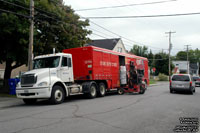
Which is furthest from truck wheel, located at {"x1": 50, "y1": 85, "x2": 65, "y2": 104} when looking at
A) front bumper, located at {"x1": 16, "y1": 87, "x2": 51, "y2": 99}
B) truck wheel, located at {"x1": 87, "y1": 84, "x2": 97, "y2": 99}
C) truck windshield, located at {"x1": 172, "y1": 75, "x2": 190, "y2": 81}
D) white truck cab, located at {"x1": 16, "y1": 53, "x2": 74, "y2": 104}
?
truck windshield, located at {"x1": 172, "y1": 75, "x2": 190, "y2": 81}

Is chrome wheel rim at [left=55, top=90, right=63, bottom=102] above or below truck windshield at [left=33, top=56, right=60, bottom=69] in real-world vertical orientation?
below

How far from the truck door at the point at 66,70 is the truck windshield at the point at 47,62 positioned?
402 millimetres

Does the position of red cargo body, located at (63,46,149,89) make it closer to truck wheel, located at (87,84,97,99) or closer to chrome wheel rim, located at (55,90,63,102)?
truck wheel, located at (87,84,97,99)

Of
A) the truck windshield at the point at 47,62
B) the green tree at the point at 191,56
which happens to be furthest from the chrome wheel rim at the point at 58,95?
the green tree at the point at 191,56

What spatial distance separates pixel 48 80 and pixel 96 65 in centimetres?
427

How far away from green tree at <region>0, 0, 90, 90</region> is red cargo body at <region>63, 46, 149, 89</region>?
3684mm

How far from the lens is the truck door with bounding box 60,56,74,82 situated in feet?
41.4

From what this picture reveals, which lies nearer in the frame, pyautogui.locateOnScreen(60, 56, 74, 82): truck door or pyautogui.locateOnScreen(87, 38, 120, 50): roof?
pyautogui.locateOnScreen(60, 56, 74, 82): truck door

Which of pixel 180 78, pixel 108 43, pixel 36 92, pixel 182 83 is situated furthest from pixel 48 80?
pixel 108 43

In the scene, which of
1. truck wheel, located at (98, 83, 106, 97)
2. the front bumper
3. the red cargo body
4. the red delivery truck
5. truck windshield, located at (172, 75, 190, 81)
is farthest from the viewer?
truck windshield, located at (172, 75, 190, 81)

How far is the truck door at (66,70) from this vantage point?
→ 12616mm

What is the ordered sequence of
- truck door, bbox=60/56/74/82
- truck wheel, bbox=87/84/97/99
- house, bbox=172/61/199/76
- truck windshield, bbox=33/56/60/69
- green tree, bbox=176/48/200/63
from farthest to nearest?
green tree, bbox=176/48/200/63, house, bbox=172/61/199/76, truck wheel, bbox=87/84/97/99, truck door, bbox=60/56/74/82, truck windshield, bbox=33/56/60/69

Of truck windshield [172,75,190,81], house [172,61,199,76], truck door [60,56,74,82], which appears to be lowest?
truck windshield [172,75,190,81]

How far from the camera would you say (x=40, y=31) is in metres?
19.1
